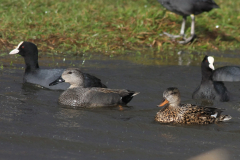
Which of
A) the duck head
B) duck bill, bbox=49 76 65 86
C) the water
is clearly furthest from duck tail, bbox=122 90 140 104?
duck bill, bbox=49 76 65 86

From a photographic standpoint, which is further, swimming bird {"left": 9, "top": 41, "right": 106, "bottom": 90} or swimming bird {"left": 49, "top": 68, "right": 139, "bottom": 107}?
swimming bird {"left": 9, "top": 41, "right": 106, "bottom": 90}

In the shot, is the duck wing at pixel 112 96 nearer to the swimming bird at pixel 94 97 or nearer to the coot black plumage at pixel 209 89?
the swimming bird at pixel 94 97

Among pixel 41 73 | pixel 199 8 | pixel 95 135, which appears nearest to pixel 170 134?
pixel 95 135

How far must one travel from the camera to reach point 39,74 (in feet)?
27.1

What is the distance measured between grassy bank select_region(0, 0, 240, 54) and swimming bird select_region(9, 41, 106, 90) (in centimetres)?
202

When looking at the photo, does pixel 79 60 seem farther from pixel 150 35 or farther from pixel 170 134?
pixel 170 134

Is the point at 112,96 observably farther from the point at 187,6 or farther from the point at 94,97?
the point at 187,6

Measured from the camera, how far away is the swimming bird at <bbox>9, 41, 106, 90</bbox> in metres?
7.96

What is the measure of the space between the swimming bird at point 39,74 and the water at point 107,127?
0.17 m

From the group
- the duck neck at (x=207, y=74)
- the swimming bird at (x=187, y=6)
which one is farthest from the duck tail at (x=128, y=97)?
the swimming bird at (x=187, y=6)

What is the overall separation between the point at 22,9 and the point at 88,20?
6.38ft

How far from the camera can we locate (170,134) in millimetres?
5660

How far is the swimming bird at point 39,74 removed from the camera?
26.1 feet

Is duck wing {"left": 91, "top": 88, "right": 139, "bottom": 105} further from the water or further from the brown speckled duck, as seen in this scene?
the brown speckled duck
